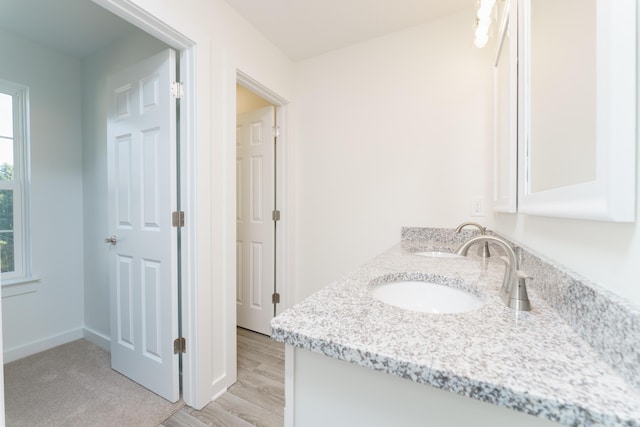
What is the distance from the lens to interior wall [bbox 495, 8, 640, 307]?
368 millimetres

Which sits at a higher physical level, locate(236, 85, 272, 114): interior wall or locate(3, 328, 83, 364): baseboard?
locate(236, 85, 272, 114): interior wall

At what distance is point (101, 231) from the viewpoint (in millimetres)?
2104

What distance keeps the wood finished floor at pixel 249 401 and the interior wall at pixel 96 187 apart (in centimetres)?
123

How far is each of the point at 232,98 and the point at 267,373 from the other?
6.01ft

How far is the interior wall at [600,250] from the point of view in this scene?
0.37 metres

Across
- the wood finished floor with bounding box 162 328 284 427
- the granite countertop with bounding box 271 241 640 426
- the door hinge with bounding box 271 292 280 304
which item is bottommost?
the wood finished floor with bounding box 162 328 284 427

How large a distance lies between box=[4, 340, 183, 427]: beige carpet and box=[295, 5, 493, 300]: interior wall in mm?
1255

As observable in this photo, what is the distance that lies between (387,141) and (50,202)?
2727mm

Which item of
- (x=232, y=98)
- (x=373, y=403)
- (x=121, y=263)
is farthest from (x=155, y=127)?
(x=373, y=403)

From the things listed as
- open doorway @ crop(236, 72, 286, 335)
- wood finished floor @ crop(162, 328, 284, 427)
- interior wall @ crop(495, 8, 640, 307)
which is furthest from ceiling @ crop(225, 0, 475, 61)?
wood finished floor @ crop(162, 328, 284, 427)

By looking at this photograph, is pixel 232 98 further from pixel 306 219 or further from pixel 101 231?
pixel 101 231

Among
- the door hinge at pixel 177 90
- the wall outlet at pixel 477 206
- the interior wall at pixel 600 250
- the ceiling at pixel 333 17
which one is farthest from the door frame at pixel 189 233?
the wall outlet at pixel 477 206

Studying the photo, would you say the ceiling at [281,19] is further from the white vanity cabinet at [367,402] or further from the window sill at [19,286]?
the white vanity cabinet at [367,402]

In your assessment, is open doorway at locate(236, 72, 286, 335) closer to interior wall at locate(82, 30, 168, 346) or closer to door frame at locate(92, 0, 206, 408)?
door frame at locate(92, 0, 206, 408)
